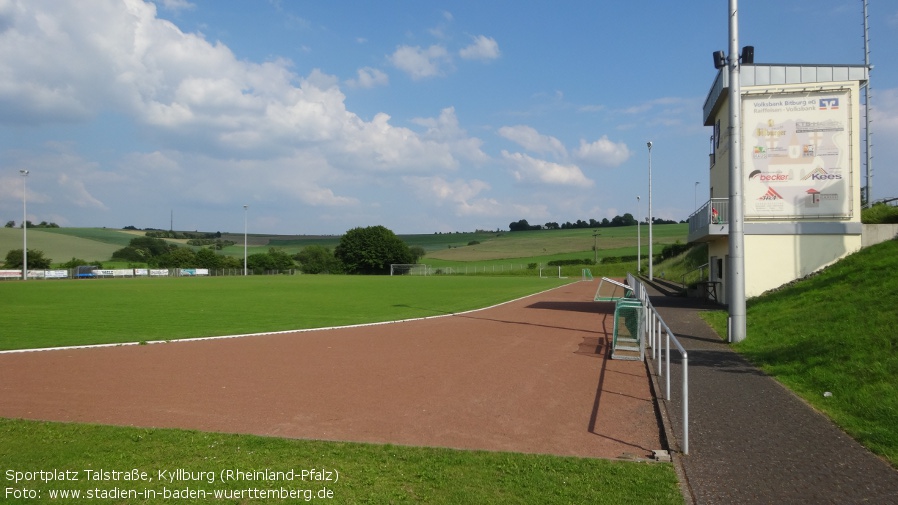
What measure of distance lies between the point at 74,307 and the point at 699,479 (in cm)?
2567

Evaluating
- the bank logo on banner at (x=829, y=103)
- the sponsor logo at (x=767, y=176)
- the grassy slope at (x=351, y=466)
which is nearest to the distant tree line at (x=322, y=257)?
the sponsor logo at (x=767, y=176)

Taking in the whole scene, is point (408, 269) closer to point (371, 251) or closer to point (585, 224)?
point (371, 251)

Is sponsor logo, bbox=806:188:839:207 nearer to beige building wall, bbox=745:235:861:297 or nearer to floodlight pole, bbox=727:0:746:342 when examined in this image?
beige building wall, bbox=745:235:861:297

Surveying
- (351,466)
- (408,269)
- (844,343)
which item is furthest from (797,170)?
(408,269)

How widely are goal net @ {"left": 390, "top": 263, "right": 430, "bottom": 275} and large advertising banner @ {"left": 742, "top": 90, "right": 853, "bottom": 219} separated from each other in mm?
69711

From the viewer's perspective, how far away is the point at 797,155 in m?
20.2

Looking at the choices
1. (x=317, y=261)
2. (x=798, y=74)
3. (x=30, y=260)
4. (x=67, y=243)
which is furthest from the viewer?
(x=317, y=261)

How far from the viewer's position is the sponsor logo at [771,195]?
2038 cm

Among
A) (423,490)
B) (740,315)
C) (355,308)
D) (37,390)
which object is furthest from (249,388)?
(355,308)

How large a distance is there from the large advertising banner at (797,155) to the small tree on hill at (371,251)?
267 ft

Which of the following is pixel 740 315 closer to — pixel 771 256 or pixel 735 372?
pixel 735 372

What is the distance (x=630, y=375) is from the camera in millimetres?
10320

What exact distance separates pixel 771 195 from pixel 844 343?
11.7m

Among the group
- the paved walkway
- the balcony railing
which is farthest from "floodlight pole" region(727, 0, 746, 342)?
the balcony railing
